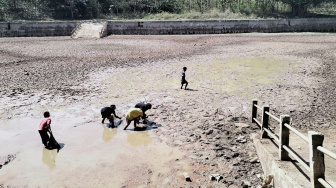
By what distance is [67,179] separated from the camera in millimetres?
7492

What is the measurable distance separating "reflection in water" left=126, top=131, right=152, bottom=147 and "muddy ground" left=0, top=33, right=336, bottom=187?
25 centimetres

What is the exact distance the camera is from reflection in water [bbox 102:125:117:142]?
32.1 ft

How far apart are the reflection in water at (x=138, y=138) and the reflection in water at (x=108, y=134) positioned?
0.47 metres

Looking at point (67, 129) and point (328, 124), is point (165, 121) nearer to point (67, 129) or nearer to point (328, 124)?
point (67, 129)

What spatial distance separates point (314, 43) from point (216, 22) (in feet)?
40.5

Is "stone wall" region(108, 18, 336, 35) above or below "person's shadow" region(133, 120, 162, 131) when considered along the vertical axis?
above

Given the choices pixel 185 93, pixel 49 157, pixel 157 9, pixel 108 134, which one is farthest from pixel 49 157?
pixel 157 9

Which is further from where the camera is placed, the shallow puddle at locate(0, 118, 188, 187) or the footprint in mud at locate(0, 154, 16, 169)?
the footprint in mud at locate(0, 154, 16, 169)

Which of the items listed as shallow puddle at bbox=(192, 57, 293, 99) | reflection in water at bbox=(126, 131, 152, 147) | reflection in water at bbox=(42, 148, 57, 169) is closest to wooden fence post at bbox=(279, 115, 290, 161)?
reflection in water at bbox=(126, 131, 152, 147)

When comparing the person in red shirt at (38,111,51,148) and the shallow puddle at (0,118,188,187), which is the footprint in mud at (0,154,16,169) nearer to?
the shallow puddle at (0,118,188,187)

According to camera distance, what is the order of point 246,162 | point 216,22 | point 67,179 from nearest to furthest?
point 67,179, point 246,162, point 216,22

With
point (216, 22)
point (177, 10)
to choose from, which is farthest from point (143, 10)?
point (216, 22)

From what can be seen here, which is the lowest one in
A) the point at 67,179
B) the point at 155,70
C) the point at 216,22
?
the point at 67,179

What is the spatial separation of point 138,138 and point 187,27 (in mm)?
31373
